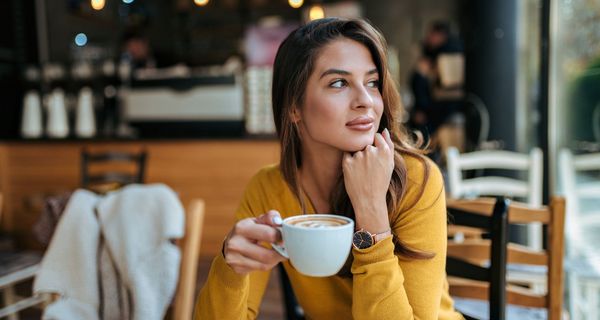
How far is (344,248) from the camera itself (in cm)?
62

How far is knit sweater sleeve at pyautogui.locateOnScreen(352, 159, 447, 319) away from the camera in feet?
2.63

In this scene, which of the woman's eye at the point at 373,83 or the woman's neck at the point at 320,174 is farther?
the woman's neck at the point at 320,174

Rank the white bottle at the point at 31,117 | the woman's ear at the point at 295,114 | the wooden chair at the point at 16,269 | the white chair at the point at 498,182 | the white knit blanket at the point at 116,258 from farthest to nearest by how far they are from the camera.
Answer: the white bottle at the point at 31,117 → the white chair at the point at 498,182 → the wooden chair at the point at 16,269 → the white knit blanket at the point at 116,258 → the woman's ear at the point at 295,114

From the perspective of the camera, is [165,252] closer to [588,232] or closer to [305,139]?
[305,139]

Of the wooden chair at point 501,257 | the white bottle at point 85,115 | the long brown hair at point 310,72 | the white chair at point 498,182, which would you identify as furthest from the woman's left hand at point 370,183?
the white bottle at point 85,115

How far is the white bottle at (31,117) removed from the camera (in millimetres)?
4258

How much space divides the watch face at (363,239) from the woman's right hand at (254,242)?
0.16 metres

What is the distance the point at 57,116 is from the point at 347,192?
4051 millimetres

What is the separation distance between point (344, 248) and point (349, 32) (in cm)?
53

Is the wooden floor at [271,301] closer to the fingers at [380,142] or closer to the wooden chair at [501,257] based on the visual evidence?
the wooden chair at [501,257]

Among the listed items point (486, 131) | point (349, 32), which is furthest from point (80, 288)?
point (486, 131)

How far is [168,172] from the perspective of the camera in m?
3.79

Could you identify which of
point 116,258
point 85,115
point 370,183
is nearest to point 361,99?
point 370,183

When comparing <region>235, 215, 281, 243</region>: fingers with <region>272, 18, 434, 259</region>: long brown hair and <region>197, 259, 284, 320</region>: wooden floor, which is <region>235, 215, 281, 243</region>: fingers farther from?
<region>197, 259, 284, 320</region>: wooden floor
